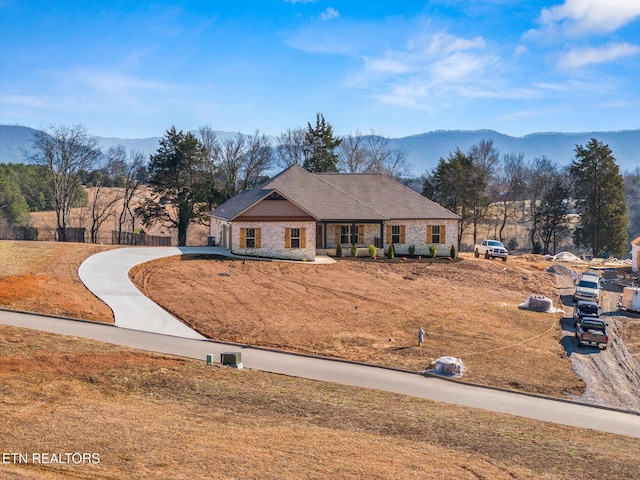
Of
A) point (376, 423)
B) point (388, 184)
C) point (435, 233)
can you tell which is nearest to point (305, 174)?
point (388, 184)

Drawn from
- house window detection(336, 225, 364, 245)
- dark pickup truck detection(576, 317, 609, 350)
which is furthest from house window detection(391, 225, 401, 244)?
dark pickup truck detection(576, 317, 609, 350)

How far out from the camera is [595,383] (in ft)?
65.5

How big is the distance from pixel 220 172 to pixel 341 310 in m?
37.4

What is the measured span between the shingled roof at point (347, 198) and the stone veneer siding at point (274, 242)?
1477 millimetres

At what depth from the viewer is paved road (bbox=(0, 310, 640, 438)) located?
1570 cm

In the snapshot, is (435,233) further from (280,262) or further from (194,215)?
(194,215)

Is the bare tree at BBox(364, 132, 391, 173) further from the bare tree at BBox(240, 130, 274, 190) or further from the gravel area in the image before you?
the gravel area

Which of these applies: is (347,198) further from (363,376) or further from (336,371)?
(363,376)

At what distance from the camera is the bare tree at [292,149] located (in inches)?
2864

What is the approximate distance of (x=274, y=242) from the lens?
131 ft

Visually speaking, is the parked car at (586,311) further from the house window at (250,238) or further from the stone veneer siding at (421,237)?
the house window at (250,238)

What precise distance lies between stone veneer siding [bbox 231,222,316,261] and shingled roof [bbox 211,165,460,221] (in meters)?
1.48

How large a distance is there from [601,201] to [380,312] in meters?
43.6

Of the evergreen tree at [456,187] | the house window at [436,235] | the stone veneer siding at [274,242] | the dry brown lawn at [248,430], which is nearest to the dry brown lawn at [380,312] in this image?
the stone veneer siding at [274,242]
